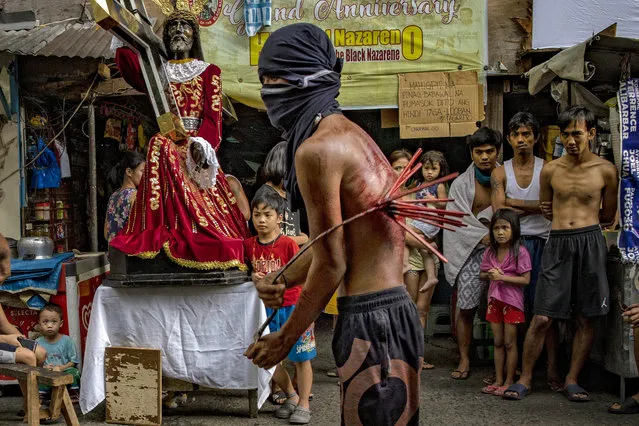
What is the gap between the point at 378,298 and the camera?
2600mm

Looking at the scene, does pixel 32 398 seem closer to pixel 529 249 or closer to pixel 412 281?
pixel 412 281

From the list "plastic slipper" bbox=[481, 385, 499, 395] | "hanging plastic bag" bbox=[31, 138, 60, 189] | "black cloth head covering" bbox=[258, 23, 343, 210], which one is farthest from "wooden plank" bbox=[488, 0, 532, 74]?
"black cloth head covering" bbox=[258, 23, 343, 210]

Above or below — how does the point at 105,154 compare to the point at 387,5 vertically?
below

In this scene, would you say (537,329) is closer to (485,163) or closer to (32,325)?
(485,163)

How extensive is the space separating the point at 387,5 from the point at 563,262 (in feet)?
11.4

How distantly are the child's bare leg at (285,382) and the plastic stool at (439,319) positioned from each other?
2462 mm

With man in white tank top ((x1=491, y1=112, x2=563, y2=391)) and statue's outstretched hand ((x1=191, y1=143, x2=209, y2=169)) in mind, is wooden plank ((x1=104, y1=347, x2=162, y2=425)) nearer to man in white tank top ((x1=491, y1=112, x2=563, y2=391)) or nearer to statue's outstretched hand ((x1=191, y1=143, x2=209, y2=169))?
statue's outstretched hand ((x1=191, y1=143, x2=209, y2=169))

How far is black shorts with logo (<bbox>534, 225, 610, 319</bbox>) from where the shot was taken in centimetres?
545

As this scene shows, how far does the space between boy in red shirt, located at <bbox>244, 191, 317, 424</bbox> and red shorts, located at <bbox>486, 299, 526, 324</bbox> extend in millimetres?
1522

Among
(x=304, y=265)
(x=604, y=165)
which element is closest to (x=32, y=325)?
(x=304, y=265)

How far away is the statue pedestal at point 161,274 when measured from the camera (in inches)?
196

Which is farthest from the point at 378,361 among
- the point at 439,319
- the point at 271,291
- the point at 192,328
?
the point at 439,319

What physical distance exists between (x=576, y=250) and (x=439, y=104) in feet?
8.26

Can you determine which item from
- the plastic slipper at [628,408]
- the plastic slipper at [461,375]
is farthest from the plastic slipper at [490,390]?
the plastic slipper at [628,408]
